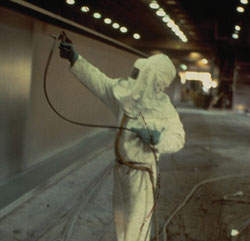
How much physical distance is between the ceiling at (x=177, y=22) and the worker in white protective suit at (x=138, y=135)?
11.0 metres

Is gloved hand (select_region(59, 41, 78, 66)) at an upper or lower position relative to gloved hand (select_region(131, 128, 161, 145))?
upper

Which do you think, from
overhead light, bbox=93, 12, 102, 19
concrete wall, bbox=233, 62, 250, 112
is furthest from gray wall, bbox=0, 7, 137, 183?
concrete wall, bbox=233, 62, 250, 112

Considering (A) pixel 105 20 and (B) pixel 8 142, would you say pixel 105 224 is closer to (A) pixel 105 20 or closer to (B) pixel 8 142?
(B) pixel 8 142

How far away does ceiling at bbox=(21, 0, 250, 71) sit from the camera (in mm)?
20547

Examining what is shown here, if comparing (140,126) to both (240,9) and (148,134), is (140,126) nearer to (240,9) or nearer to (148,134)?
(148,134)

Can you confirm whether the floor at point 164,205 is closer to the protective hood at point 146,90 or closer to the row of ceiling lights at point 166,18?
the protective hood at point 146,90

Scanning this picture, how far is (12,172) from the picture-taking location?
9.30 m

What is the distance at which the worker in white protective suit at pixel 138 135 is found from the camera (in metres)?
4.55

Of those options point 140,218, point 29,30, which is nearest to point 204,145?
point 29,30

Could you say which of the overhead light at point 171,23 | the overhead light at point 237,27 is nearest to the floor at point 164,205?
the overhead light at point 171,23

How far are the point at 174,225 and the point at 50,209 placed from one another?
74.1 inches

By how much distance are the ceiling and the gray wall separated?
3.84 metres

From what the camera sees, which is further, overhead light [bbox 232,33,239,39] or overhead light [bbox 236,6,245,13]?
overhead light [bbox 232,33,239,39]

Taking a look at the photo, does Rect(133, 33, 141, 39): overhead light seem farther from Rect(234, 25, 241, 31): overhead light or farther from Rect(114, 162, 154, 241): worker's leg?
Rect(114, 162, 154, 241): worker's leg
